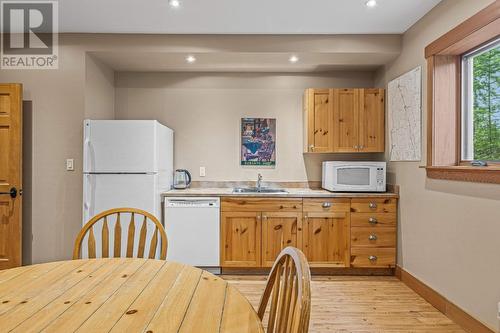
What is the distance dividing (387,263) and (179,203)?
223cm

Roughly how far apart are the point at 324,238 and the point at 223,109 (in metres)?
1.93

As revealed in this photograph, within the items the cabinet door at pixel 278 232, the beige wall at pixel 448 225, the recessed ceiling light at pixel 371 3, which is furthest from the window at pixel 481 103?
the cabinet door at pixel 278 232

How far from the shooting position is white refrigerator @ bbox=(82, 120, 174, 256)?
122 inches

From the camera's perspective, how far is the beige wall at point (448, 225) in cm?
212

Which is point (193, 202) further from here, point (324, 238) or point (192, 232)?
point (324, 238)

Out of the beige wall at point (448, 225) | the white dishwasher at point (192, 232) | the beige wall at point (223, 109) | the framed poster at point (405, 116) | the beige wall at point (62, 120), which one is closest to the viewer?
the beige wall at point (448, 225)

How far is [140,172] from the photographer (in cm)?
314

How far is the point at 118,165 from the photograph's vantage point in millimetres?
3117

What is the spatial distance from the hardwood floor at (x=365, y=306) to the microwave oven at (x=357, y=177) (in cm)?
93

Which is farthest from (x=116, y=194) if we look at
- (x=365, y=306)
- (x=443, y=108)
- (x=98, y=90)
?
(x=443, y=108)

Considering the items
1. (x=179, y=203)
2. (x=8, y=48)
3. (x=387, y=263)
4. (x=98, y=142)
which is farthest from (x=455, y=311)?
(x=8, y=48)

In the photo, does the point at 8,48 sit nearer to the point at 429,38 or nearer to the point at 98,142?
the point at 98,142

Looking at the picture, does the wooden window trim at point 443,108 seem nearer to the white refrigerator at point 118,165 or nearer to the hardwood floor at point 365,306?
the hardwood floor at point 365,306

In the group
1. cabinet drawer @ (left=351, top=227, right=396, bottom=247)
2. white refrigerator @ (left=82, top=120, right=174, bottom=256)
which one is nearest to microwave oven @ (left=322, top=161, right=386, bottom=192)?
cabinet drawer @ (left=351, top=227, right=396, bottom=247)
